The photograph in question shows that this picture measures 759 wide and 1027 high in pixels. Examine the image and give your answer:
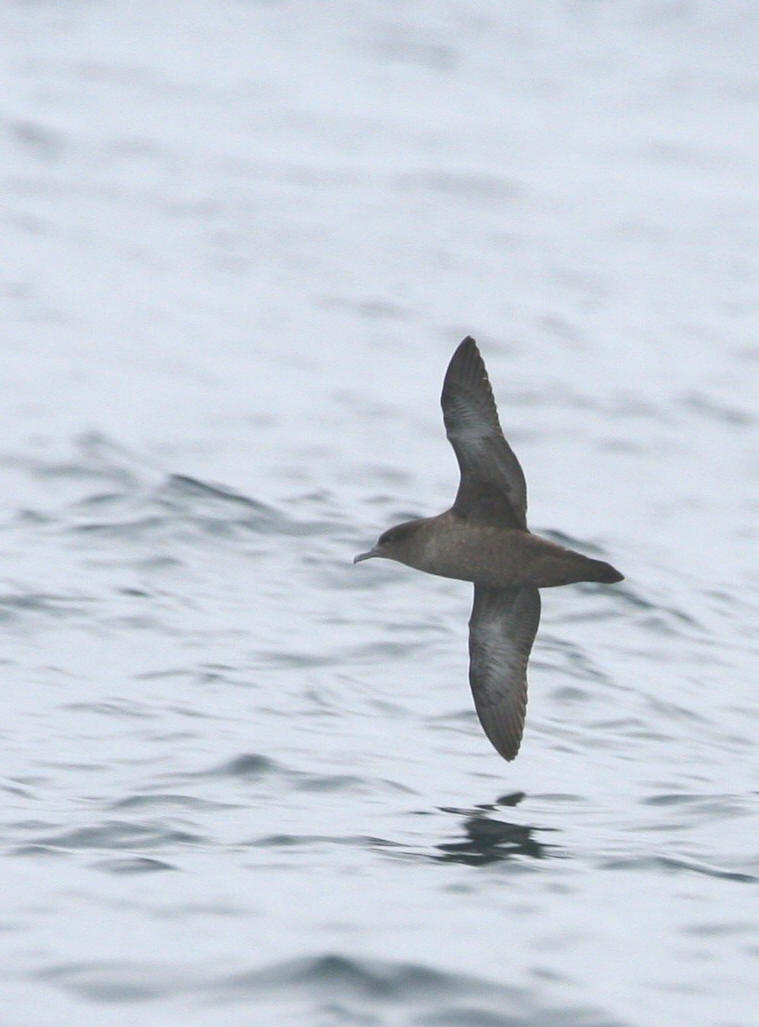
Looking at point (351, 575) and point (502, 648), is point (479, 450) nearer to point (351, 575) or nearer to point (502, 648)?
point (502, 648)

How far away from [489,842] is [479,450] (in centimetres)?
175

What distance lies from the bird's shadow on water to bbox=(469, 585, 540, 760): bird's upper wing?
657mm

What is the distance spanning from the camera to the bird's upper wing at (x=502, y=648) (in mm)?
9602

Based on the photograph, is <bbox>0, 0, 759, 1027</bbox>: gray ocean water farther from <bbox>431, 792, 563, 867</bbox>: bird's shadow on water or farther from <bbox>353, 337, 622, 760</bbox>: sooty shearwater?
<bbox>353, 337, 622, 760</bbox>: sooty shearwater

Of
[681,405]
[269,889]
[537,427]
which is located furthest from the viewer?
[681,405]

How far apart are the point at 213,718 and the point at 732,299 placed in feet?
55.7

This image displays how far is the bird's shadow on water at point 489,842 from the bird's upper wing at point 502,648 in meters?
0.66

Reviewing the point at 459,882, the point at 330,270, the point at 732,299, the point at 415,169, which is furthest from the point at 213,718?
the point at 415,169

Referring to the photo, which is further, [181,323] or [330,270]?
[330,270]

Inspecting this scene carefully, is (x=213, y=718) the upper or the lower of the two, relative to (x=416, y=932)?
lower

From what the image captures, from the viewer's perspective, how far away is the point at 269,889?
24.3 ft

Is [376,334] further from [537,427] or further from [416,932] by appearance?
[416,932]

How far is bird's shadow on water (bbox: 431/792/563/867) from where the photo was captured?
808 centimetres

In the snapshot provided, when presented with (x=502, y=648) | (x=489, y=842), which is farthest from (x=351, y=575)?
(x=489, y=842)
